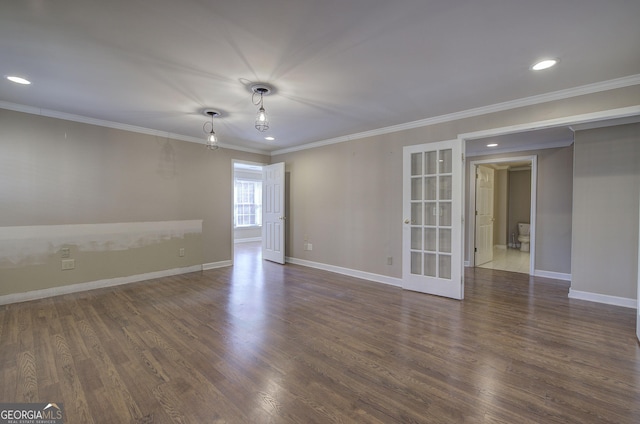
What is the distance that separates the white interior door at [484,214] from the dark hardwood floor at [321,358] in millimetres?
2261

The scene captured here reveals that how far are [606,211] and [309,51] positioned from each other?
4398mm

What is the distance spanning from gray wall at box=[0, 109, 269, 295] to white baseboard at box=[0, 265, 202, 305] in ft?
0.21

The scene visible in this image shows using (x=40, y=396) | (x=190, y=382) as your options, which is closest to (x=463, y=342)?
(x=190, y=382)

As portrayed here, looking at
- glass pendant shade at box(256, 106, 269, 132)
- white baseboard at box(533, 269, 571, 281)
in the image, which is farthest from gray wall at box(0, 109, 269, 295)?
white baseboard at box(533, 269, 571, 281)

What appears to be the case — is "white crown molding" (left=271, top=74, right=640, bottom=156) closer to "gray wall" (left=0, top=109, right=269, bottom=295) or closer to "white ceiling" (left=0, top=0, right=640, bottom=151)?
"white ceiling" (left=0, top=0, right=640, bottom=151)

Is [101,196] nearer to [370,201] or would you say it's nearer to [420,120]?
[370,201]

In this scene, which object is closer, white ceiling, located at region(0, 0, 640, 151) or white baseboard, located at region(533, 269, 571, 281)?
white ceiling, located at region(0, 0, 640, 151)

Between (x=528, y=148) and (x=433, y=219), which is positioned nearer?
(x=433, y=219)

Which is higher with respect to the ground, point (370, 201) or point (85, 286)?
point (370, 201)

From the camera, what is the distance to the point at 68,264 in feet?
13.2

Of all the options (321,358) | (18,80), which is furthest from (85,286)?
(321,358)

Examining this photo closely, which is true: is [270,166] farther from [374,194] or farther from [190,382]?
[190,382]

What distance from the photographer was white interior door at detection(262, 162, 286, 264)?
237 inches

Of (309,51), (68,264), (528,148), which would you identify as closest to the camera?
(309,51)
